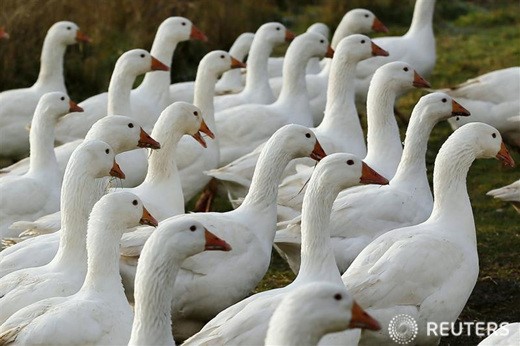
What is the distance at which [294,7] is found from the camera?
71.3 ft

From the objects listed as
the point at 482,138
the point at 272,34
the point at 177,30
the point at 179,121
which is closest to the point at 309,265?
the point at 482,138

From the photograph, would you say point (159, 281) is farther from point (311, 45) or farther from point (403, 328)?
point (311, 45)

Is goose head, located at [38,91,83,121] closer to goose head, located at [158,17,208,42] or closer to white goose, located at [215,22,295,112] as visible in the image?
white goose, located at [215,22,295,112]

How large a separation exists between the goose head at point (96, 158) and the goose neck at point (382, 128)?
8.63ft

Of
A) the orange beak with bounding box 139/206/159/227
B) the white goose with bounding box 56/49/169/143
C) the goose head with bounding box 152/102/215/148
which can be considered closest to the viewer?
the orange beak with bounding box 139/206/159/227

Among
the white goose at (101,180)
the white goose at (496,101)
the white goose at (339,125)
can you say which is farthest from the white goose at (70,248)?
the white goose at (496,101)

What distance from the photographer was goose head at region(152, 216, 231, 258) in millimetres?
6855

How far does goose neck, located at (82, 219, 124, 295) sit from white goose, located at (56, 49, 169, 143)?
4372 millimetres

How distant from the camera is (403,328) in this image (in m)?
8.00

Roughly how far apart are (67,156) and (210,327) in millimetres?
4736

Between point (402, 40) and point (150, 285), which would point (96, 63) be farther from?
point (150, 285)

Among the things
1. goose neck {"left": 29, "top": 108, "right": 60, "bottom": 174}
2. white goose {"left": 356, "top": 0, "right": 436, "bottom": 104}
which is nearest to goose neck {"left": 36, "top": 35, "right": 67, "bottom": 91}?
goose neck {"left": 29, "top": 108, "right": 60, "bottom": 174}

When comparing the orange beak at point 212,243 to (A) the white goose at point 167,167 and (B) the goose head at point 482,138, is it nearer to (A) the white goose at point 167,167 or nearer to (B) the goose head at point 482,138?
(B) the goose head at point 482,138

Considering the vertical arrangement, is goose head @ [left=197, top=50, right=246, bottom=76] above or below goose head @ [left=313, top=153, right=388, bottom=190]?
below
